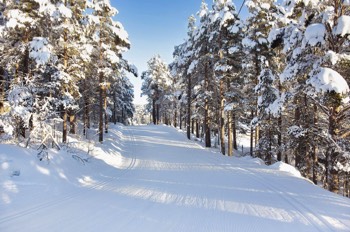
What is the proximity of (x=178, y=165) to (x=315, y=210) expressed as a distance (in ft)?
26.4

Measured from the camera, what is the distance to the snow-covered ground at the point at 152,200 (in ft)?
17.8

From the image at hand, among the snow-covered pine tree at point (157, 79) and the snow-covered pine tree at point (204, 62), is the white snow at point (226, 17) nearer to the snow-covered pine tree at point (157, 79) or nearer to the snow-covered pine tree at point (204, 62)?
the snow-covered pine tree at point (204, 62)

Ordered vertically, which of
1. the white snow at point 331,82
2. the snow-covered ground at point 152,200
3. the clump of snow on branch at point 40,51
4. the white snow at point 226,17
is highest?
the white snow at point 226,17

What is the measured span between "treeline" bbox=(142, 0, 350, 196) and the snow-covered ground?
331 cm

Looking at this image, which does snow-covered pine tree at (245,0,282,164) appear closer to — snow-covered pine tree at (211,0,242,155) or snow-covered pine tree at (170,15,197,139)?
snow-covered pine tree at (211,0,242,155)

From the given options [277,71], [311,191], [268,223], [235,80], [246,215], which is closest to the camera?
[268,223]

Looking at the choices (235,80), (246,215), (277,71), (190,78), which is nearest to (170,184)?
(246,215)

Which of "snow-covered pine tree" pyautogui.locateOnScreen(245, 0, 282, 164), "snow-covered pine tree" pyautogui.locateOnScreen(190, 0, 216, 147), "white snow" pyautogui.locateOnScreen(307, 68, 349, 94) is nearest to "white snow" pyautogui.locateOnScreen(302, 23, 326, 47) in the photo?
"white snow" pyautogui.locateOnScreen(307, 68, 349, 94)

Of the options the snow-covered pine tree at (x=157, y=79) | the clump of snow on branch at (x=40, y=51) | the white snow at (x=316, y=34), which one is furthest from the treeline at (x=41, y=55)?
the snow-covered pine tree at (x=157, y=79)

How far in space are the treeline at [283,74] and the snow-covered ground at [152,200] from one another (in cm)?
331

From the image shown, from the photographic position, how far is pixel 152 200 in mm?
7176

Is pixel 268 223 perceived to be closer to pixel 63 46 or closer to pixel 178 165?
pixel 178 165

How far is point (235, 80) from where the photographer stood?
867 inches

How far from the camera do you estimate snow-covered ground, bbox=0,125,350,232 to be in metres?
5.42
